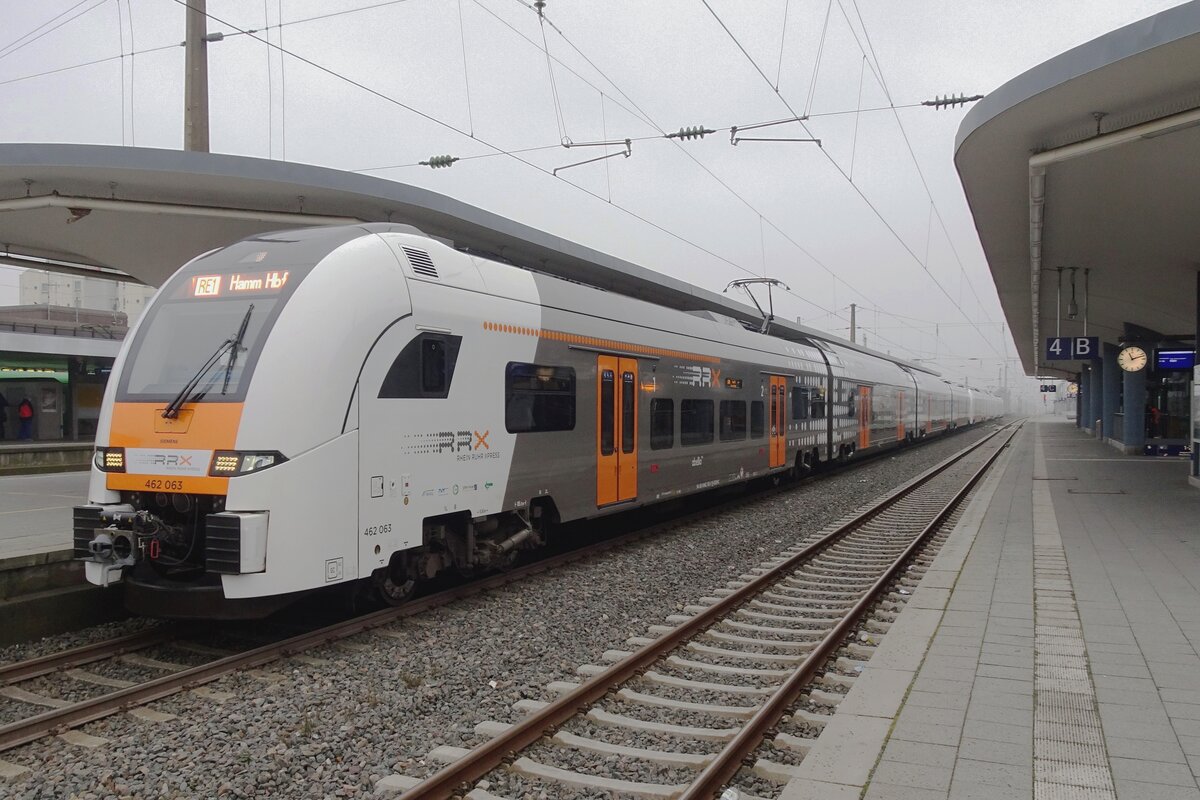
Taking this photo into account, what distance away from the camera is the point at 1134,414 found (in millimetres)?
27625

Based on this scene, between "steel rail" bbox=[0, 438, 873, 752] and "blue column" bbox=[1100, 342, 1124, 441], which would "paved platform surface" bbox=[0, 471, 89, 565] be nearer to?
"steel rail" bbox=[0, 438, 873, 752]

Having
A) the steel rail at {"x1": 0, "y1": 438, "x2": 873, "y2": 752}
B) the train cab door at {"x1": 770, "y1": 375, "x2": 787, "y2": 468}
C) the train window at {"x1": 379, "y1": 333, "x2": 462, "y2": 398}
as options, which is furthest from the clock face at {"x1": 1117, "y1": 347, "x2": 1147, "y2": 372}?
the train window at {"x1": 379, "y1": 333, "x2": 462, "y2": 398}

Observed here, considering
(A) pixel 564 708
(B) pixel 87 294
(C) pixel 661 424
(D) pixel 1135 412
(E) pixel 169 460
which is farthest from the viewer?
(B) pixel 87 294

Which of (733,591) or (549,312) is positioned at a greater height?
(549,312)

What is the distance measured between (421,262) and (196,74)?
314 inches

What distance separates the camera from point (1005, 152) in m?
10.6

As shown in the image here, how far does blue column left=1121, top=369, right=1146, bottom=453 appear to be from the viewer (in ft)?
87.2

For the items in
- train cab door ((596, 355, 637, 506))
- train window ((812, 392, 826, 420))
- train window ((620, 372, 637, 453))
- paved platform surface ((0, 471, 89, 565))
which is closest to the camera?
paved platform surface ((0, 471, 89, 565))

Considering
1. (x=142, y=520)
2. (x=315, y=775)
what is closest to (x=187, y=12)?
(x=142, y=520)

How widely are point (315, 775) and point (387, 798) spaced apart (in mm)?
547

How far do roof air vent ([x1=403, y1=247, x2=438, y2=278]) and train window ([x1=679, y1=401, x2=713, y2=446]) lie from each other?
547 centimetres

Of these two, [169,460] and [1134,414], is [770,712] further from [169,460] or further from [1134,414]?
[1134,414]

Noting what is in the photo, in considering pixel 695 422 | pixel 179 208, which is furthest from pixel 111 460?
pixel 695 422

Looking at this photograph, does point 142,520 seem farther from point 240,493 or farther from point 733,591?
point 733,591
